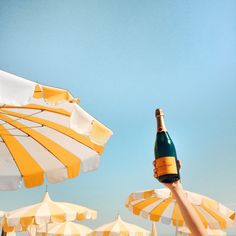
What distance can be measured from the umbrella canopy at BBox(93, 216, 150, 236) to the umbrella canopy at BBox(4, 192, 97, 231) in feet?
7.78

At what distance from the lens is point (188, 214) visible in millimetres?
1141

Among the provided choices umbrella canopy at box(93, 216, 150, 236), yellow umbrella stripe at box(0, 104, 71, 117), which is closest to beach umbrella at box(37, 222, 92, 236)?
umbrella canopy at box(93, 216, 150, 236)

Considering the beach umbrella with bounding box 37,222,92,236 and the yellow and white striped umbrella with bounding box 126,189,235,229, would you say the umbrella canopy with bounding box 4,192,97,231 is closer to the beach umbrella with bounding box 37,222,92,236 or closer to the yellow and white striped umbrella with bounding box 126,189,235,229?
the yellow and white striped umbrella with bounding box 126,189,235,229

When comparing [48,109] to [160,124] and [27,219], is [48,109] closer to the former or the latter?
[160,124]

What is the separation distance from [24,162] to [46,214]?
319cm

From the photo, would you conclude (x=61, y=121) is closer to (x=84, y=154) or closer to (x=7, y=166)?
(x=84, y=154)

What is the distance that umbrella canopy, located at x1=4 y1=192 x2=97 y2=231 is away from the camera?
691cm

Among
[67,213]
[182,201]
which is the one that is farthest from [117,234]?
[182,201]

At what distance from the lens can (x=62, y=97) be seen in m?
2.88

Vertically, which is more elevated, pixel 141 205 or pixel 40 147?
pixel 40 147

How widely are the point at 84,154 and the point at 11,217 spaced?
12.7 feet

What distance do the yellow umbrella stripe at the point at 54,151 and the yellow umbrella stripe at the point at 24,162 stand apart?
0.14ft

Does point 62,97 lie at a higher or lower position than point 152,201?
higher

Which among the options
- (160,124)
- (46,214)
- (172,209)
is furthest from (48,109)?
(172,209)
